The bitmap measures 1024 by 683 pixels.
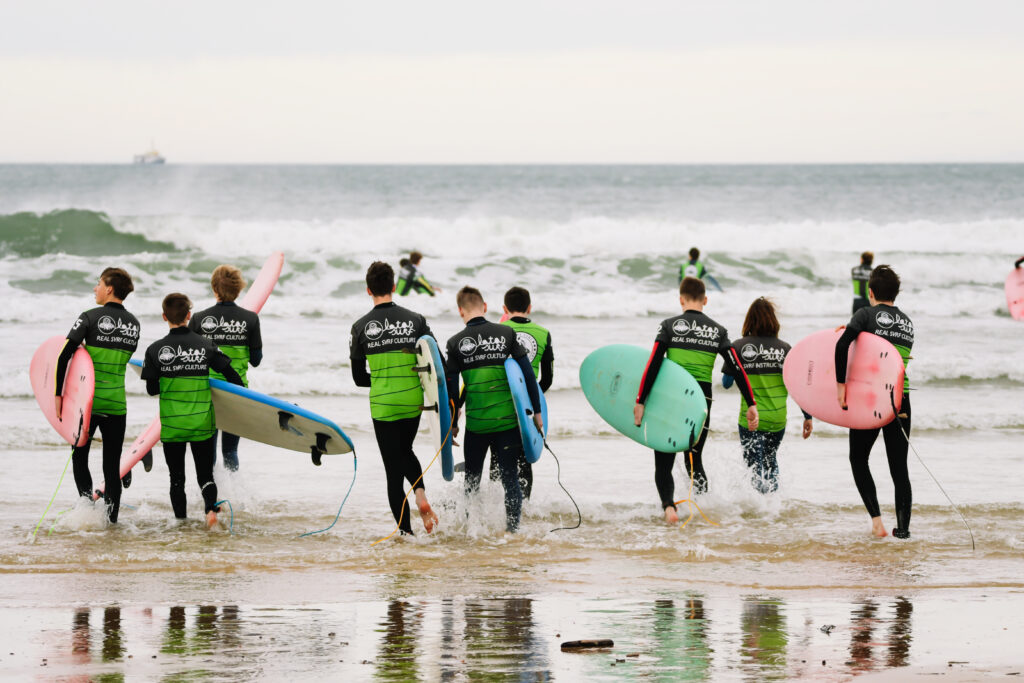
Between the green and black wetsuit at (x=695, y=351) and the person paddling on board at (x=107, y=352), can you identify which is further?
the green and black wetsuit at (x=695, y=351)

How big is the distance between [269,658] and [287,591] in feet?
3.85

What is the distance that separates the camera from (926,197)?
188ft

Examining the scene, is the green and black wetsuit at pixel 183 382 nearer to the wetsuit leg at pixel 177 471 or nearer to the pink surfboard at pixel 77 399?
the wetsuit leg at pixel 177 471

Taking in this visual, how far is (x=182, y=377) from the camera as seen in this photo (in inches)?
245

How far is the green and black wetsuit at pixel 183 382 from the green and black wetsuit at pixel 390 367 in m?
0.85

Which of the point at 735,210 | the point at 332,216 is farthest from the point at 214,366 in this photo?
the point at 735,210

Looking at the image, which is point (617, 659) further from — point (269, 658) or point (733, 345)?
point (733, 345)

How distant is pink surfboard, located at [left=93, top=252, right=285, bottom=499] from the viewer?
6.70 m

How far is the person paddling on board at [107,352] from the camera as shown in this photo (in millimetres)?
6168

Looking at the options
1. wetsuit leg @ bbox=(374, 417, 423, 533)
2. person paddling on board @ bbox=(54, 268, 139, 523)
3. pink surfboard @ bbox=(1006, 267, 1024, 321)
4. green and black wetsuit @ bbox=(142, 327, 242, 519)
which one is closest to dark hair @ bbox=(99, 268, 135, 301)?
person paddling on board @ bbox=(54, 268, 139, 523)

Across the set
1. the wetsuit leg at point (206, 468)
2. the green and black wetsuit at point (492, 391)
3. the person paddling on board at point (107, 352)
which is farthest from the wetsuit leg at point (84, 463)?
the green and black wetsuit at point (492, 391)

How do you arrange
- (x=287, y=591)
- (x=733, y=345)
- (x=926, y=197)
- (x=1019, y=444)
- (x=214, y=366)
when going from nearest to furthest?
(x=287, y=591) → (x=214, y=366) → (x=733, y=345) → (x=1019, y=444) → (x=926, y=197)

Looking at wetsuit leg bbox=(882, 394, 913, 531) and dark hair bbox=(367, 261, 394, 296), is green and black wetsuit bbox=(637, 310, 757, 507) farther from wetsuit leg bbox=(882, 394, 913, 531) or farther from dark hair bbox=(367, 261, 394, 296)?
dark hair bbox=(367, 261, 394, 296)

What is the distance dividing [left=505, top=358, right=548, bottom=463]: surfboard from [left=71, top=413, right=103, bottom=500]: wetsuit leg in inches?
94.0
